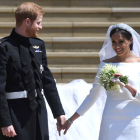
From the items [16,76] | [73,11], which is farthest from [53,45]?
[16,76]

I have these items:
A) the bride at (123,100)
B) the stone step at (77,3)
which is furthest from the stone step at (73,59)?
the bride at (123,100)

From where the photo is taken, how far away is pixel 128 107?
3299 mm

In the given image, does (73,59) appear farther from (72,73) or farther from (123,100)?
(123,100)

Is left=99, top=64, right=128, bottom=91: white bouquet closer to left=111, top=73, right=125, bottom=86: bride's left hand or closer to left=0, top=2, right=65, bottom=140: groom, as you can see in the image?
left=111, top=73, right=125, bottom=86: bride's left hand

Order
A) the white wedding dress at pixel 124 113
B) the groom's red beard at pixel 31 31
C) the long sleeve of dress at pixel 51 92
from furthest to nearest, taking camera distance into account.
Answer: the long sleeve of dress at pixel 51 92, the white wedding dress at pixel 124 113, the groom's red beard at pixel 31 31

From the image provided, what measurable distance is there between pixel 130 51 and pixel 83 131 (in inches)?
70.8

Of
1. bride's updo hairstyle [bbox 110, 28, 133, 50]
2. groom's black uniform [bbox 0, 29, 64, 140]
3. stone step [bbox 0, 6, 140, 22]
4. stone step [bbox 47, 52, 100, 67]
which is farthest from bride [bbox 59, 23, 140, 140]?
stone step [bbox 0, 6, 140, 22]

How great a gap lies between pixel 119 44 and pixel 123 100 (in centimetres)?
53

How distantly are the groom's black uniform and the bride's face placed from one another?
75 cm

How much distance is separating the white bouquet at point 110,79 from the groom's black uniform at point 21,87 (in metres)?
0.57

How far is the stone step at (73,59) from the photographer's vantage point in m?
6.86

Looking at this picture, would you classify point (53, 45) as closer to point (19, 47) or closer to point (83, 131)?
point (83, 131)

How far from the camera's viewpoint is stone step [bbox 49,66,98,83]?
6.72 metres

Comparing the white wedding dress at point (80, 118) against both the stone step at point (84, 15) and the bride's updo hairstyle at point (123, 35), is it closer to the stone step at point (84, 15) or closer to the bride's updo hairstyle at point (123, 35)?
the bride's updo hairstyle at point (123, 35)
